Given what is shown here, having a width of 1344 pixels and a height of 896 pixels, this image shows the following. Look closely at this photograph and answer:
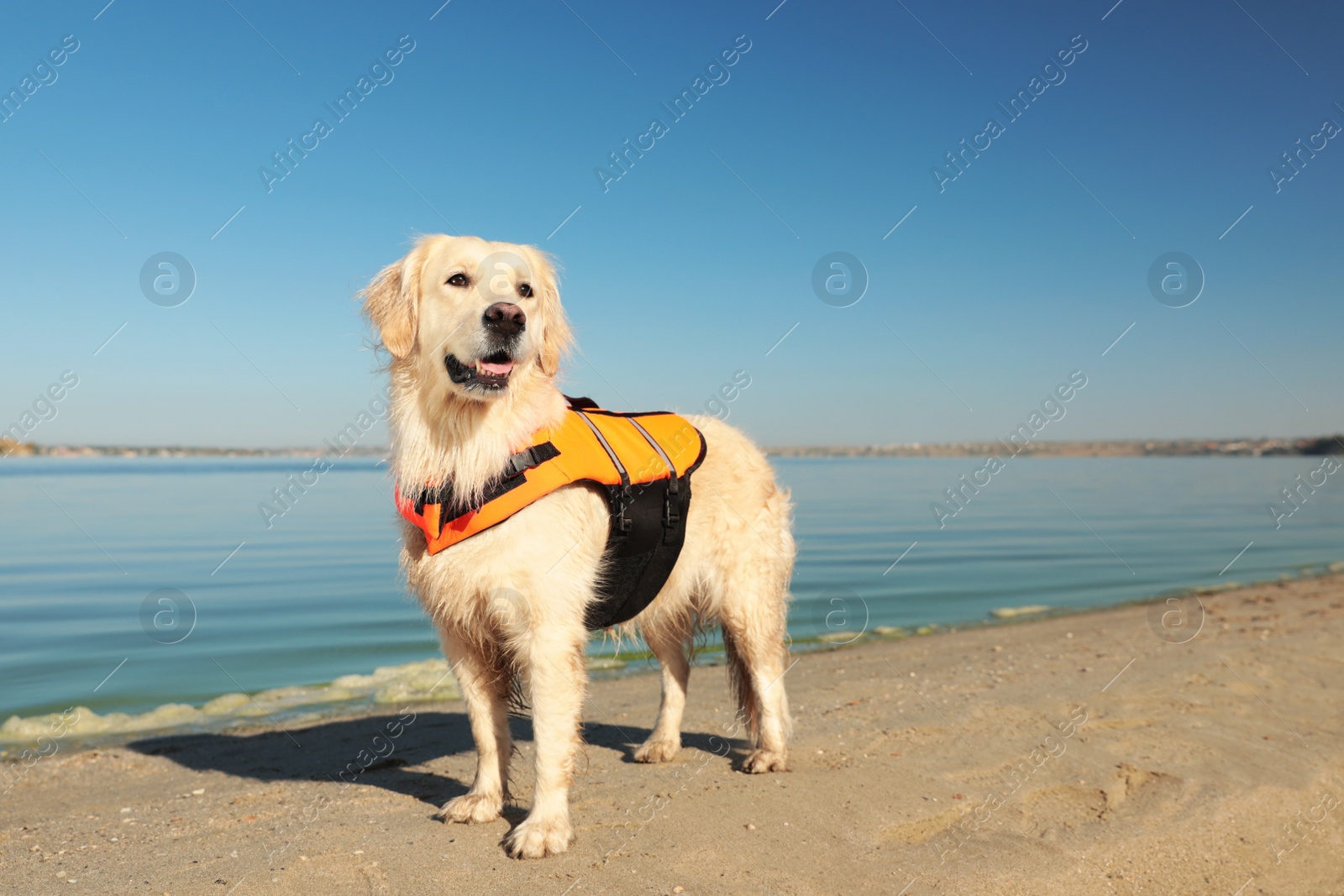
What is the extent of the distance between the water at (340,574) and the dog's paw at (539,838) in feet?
5.04

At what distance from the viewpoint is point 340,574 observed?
13094mm

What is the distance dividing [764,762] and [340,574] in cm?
1005

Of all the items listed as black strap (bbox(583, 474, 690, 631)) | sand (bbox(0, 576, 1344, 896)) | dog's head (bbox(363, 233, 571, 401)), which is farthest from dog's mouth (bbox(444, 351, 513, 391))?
sand (bbox(0, 576, 1344, 896))

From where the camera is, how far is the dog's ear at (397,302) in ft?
13.3

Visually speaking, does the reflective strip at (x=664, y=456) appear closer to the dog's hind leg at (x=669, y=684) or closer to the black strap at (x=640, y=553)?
the black strap at (x=640, y=553)

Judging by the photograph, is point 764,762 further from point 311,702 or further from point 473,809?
point 311,702

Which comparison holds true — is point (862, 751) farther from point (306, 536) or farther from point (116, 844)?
point (306, 536)

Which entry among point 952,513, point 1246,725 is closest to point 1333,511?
point 952,513

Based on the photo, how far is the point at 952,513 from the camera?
22875 mm

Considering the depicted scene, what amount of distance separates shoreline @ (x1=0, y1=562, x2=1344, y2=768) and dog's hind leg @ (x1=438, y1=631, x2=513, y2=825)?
1.20 meters

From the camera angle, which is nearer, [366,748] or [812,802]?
[812,802]

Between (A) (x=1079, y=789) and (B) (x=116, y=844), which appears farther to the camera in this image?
(A) (x=1079, y=789)

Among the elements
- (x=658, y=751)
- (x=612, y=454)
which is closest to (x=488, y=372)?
(x=612, y=454)

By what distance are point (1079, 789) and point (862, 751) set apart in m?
1.24
